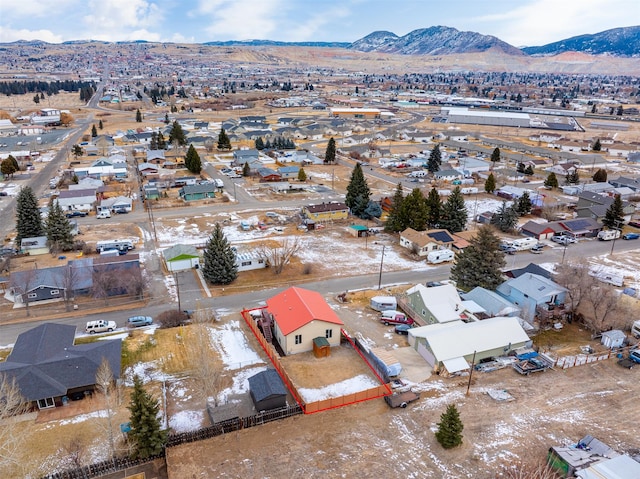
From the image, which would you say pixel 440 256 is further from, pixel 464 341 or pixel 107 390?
pixel 107 390

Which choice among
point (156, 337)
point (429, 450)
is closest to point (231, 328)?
point (156, 337)

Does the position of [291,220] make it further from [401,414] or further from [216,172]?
[401,414]

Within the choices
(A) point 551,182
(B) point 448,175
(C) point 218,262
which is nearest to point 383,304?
(C) point 218,262

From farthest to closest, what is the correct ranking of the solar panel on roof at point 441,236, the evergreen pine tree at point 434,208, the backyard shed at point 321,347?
the evergreen pine tree at point 434,208
the solar panel on roof at point 441,236
the backyard shed at point 321,347

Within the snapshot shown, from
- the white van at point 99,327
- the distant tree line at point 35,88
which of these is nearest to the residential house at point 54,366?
the white van at point 99,327

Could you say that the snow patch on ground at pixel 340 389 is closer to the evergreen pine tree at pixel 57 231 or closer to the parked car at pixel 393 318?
the parked car at pixel 393 318
